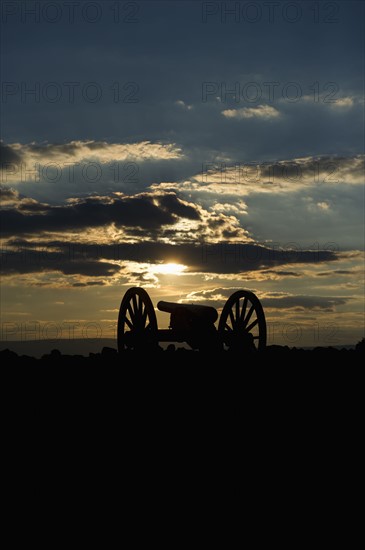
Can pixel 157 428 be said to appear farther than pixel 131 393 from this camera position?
No

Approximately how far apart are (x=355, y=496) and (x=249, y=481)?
1.06 meters

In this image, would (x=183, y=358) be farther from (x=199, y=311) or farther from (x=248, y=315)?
(x=248, y=315)

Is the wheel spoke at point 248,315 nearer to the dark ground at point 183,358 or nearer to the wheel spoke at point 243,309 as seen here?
the wheel spoke at point 243,309

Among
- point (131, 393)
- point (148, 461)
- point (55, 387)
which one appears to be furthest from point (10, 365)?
point (148, 461)

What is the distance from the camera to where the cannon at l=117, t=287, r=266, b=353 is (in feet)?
46.8

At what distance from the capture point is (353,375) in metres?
12.2

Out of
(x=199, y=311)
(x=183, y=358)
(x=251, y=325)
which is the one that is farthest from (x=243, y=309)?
(x=183, y=358)

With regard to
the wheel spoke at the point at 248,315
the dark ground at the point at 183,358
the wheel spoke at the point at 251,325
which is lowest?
the dark ground at the point at 183,358

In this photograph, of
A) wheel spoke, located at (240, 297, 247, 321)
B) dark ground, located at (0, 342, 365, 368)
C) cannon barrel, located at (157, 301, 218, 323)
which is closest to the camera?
dark ground, located at (0, 342, 365, 368)

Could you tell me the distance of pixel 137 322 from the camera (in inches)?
595

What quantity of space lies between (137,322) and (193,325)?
124cm

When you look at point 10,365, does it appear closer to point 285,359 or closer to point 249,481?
point 285,359

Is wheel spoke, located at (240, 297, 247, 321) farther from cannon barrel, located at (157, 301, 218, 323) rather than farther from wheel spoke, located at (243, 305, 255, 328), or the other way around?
cannon barrel, located at (157, 301, 218, 323)

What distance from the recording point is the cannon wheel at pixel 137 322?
14656mm
